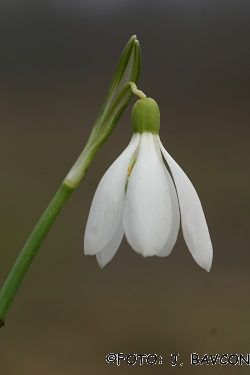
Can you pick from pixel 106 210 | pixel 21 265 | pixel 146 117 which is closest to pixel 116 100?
pixel 146 117

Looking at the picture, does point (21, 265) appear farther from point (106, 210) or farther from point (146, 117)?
point (146, 117)

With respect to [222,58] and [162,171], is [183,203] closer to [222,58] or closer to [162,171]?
[162,171]

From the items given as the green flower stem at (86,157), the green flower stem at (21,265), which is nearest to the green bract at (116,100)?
the green flower stem at (86,157)

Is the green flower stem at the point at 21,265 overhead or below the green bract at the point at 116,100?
below

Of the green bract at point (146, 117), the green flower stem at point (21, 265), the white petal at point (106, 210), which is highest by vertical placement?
the green bract at point (146, 117)

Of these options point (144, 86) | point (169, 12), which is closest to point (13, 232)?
point (144, 86)

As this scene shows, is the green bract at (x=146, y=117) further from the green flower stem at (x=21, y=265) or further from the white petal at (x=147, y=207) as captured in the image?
the green flower stem at (x=21, y=265)

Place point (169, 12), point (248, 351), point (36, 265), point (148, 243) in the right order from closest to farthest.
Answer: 1. point (148, 243)
2. point (248, 351)
3. point (36, 265)
4. point (169, 12)
